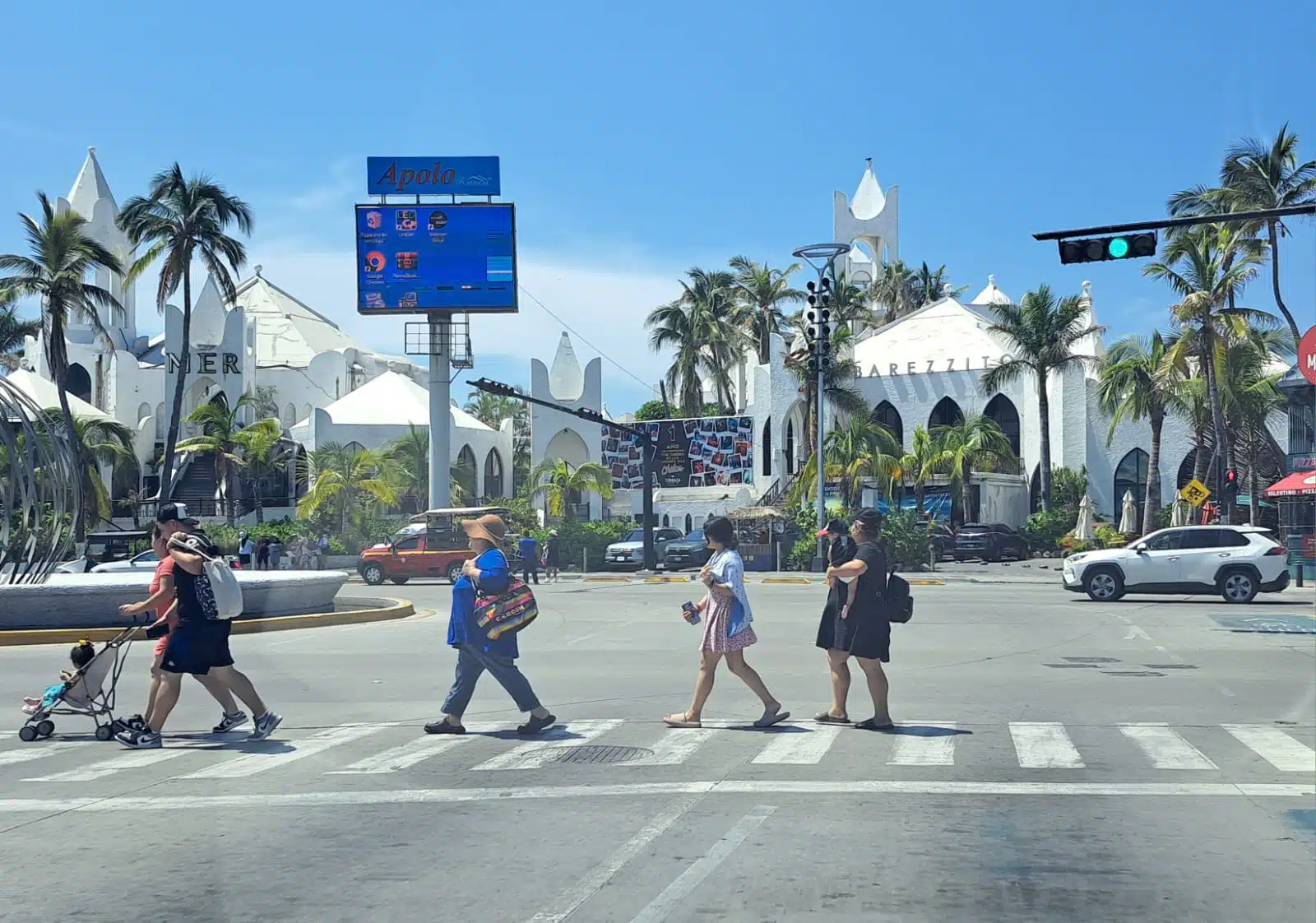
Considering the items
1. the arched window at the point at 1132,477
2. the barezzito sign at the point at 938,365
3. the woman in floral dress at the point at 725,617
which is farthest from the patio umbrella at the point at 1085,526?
Answer: the woman in floral dress at the point at 725,617

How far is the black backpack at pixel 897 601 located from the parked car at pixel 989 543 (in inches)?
1586

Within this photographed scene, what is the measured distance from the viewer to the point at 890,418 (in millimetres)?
63938

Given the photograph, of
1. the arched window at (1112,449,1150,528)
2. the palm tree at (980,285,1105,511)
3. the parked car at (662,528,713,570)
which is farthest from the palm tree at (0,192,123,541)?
the arched window at (1112,449,1150,528)

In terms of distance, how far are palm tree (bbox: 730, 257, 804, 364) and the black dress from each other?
6402 cm

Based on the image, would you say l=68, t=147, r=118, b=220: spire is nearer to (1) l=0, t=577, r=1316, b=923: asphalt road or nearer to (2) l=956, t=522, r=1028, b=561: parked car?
(2) l=956, t=522, r=1028, b=561: parked car

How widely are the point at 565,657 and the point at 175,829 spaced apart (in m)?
10.5

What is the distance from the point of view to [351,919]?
5859mm

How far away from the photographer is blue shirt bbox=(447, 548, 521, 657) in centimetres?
1077

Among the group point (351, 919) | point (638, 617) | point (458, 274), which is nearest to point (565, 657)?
point (638, 617)

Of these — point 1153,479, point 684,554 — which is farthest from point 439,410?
point 1153,479

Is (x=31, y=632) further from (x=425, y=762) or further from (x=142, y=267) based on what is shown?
(x=142, y=267)

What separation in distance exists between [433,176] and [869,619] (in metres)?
42.9

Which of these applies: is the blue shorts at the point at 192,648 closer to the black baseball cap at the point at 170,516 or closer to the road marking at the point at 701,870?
the black baseball cap at the point at 170,516

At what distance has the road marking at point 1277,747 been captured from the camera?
31.7 feet
